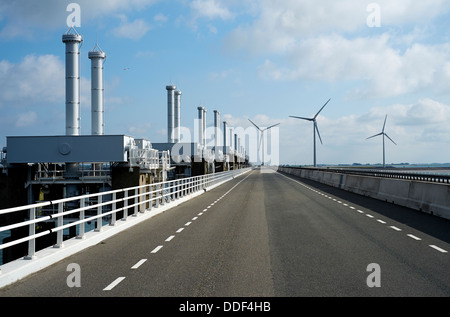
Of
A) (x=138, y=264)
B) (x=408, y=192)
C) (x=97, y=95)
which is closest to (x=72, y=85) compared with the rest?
(x=97, y=95)

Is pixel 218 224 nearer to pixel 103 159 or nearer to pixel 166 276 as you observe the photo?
pixel 166 276

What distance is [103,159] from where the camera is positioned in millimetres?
40375

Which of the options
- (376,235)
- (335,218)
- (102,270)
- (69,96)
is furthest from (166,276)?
(69,96)

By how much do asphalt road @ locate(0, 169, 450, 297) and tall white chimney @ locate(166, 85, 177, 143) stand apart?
64087 millimetres

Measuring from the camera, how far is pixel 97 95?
47312mm

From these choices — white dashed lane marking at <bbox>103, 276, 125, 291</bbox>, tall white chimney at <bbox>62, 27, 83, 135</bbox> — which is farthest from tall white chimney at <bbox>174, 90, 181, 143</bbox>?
white dashed lane marking at <bbox>103, 276, 125, 291</bbox>

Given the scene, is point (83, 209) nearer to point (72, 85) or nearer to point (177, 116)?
point (72, 85)

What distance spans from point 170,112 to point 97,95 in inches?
1348

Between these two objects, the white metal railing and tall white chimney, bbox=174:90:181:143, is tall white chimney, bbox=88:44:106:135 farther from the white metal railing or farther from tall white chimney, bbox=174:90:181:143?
tall white chimney, bbox=174:90:181:143

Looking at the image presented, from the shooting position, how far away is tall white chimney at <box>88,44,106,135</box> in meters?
47.2

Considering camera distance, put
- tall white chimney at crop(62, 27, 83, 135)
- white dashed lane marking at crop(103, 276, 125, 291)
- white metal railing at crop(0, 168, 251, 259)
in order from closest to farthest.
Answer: white dashed lane marking at crop(103, 276, 125, 291), white metal railing at crop(0, 168, 251, 259), tall white chimney at crop(62, 27, 83, 135)
